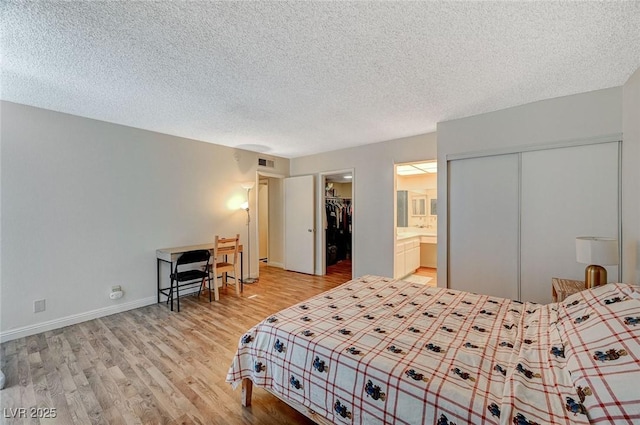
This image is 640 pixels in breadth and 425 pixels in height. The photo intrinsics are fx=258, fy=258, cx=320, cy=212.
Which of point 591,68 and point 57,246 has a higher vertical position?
point 591,68

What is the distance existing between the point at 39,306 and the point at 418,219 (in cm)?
639

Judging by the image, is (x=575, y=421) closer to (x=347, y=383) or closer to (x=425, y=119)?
(x=347, y=383)

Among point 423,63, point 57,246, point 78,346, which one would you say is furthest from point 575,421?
point 57,246

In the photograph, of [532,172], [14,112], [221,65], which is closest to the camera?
[221,65]

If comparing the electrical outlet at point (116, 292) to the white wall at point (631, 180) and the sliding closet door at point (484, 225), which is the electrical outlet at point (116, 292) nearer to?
the sliding closet door at point (484, 225)

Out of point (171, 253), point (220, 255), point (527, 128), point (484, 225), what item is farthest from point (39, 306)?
point (527, 128)

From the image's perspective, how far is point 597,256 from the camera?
6.59ft

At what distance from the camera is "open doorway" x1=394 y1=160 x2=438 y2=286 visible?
5069 mm

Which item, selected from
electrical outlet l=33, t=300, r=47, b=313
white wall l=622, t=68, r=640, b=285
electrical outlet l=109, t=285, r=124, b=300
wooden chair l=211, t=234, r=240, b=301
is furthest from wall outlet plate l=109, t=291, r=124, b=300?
white wall l=622, t=68, r=640, b=285

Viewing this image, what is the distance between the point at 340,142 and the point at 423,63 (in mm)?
2419

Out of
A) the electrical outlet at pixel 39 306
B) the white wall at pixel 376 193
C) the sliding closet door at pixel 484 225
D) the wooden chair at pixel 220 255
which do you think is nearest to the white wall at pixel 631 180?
the sliding closet door at pixel 484 225

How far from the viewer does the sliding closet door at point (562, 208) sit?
2510 mm

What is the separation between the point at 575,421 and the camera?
0.90 meters

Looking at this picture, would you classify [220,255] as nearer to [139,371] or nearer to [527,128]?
[139,371]
